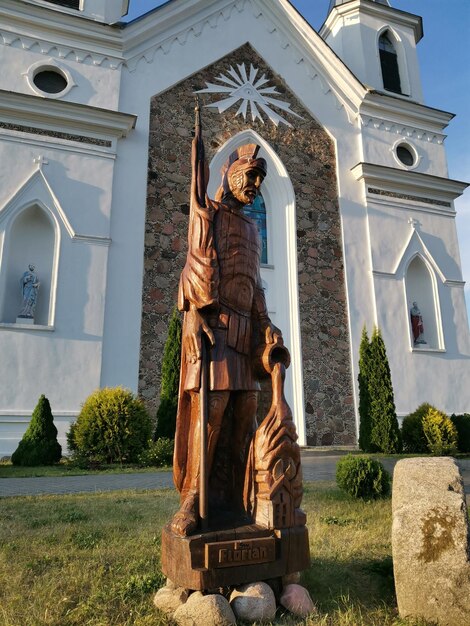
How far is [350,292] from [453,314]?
365cm

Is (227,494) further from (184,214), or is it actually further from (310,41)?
(310,41)

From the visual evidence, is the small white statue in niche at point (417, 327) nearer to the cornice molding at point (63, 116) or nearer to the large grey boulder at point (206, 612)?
the cornice molding at point (63, 116)

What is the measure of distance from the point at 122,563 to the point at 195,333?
1.79m

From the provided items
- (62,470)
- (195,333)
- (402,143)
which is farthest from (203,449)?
(402,143)

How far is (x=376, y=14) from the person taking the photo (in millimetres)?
18141

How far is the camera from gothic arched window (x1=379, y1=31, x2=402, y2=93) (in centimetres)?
1790

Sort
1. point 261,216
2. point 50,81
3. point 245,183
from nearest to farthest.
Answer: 1. point 245,183
2. point 50,81
3. point 261,216

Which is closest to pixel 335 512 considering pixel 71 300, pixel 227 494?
pixel 227 494

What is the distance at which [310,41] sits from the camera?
15.9 meters

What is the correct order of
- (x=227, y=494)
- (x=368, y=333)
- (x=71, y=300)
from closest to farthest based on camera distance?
(x=227, y=494)
(x=71, y=300)
(x=368, y=333)

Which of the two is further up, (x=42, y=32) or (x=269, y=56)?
(x=269, y=56)

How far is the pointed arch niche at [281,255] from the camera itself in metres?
13.1

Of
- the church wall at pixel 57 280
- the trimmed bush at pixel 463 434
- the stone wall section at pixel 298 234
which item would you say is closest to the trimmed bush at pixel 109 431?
the church wall at pixel 57 280

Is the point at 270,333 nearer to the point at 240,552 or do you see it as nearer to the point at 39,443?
the point at 240,552
